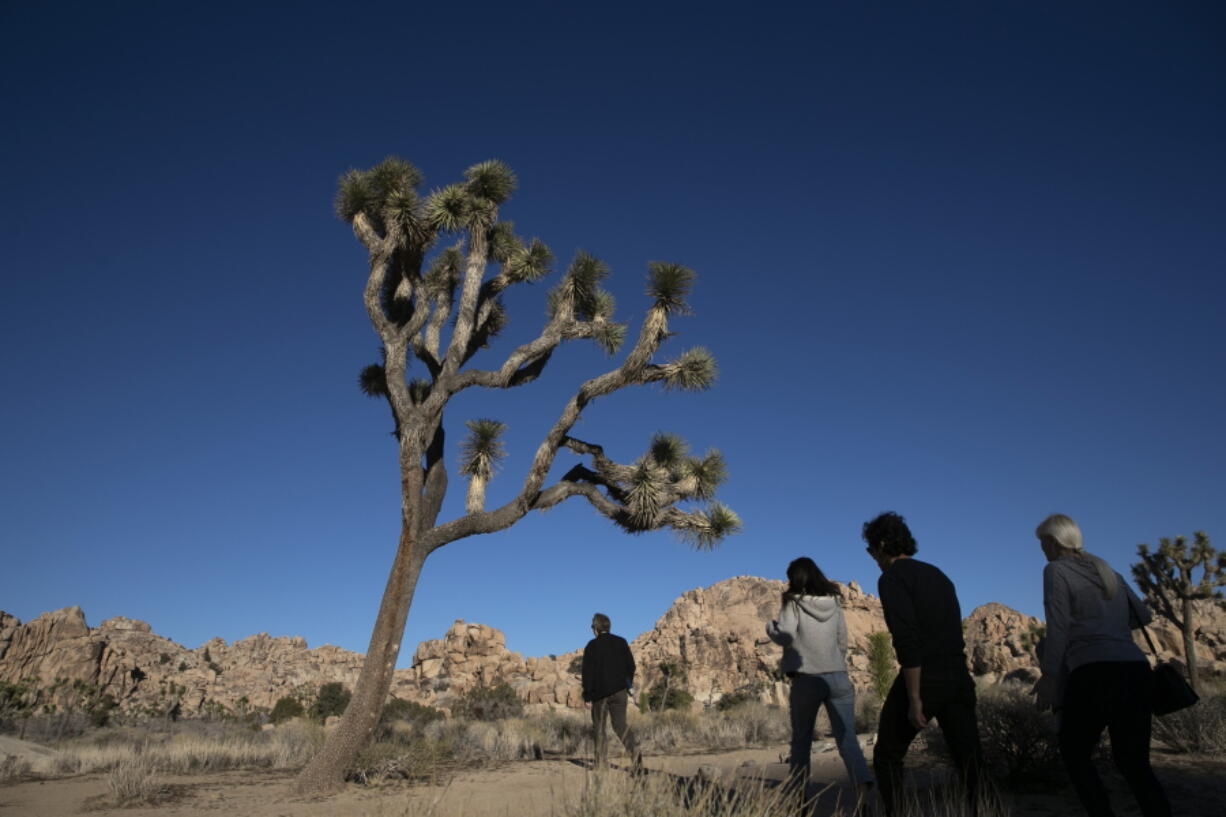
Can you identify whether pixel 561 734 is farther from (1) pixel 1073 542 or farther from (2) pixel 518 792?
(1) pixel 1073 542

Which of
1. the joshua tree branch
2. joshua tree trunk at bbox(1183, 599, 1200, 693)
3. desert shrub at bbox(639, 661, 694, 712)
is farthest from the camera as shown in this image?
desert shrub at bbox(639, 661, 694, 712)

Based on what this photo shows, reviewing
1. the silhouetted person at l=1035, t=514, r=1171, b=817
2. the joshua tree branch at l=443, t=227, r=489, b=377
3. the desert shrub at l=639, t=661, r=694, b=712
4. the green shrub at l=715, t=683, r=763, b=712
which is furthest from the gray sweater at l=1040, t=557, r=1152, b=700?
the green shrub at l=715, t=683, r=763, b=712

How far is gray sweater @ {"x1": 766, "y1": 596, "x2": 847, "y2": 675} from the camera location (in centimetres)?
467

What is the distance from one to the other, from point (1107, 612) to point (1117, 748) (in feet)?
1.96

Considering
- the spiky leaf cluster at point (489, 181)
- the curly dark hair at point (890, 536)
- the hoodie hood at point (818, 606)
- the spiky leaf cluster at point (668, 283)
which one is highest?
the spiky leaf cluster at point (489, 181)

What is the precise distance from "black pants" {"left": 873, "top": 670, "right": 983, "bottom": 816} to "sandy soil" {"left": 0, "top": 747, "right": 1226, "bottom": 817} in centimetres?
38

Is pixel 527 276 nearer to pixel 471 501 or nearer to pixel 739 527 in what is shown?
A: pixel 471 501

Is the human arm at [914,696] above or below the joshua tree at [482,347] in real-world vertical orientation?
below

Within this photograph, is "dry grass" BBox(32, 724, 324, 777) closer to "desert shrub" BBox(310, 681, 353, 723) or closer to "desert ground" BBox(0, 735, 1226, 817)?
"desert ground" BBox(0, 735, 1226, 817)

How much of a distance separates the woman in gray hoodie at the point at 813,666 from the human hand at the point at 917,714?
771 millimetres

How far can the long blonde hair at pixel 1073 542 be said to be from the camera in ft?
11.7

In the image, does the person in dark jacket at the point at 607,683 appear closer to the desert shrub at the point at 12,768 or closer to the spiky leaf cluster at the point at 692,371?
the spiky leaf cluster at the point at 692,371

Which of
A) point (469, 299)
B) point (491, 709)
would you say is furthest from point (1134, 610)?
point (491, 709)

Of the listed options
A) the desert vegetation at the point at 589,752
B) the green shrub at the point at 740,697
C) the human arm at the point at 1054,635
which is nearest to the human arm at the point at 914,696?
the desert vegetation at the point at 589,752
